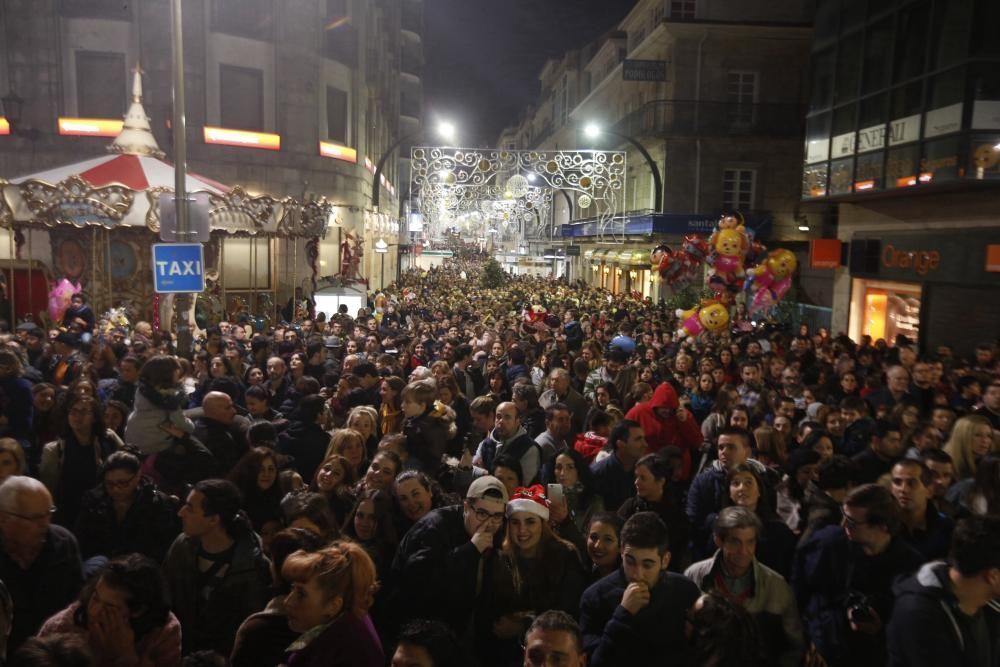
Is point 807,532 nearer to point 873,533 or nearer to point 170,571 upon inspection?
point 873,533

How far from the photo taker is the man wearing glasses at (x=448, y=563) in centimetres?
362

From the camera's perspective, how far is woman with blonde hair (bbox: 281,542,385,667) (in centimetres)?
280

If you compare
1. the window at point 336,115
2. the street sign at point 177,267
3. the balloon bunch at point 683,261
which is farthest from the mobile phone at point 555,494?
the window at point 336,115

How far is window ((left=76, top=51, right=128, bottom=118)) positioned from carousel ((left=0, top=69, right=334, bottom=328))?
22.0ft

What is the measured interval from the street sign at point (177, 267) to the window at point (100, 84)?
15.8 meters

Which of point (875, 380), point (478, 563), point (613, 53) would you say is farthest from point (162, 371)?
point (613, 53)

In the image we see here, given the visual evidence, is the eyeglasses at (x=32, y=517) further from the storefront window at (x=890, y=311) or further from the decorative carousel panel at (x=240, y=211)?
the storefront window at (x=890, y=311)

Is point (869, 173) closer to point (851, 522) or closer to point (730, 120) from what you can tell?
point (730, 120)

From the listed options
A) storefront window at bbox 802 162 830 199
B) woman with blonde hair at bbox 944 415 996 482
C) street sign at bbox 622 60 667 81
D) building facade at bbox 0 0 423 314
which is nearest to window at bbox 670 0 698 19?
street sign at bbox 622 60 667 81

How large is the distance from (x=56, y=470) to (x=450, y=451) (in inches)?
121

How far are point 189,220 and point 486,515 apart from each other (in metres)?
7.64

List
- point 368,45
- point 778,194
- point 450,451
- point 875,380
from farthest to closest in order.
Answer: point 368,45, point 778,194, point 875,380, point 450,451

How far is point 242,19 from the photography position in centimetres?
2358

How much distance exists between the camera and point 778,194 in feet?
97.5
